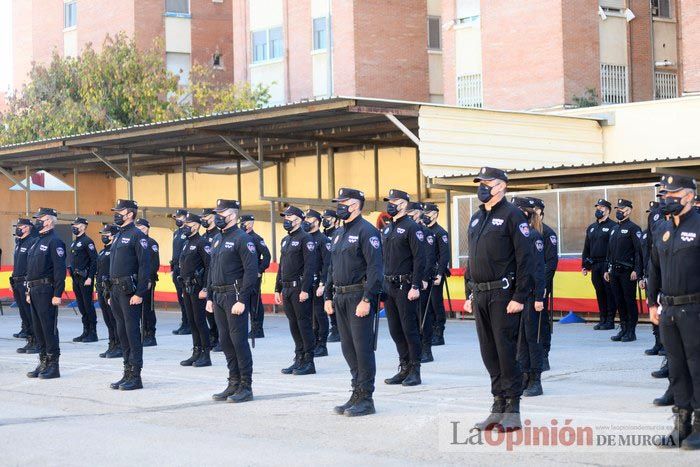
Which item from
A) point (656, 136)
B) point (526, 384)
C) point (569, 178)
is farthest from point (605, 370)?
point (656, 136)

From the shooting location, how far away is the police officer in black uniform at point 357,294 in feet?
36.0

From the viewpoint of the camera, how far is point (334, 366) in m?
15.7

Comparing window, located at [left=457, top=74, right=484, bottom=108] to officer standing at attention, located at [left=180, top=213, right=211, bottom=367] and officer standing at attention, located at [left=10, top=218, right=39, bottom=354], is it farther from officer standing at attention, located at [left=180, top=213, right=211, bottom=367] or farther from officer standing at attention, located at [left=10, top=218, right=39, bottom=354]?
officer standing at attention, located at [left=180, top=213, right=211, bottom=367]

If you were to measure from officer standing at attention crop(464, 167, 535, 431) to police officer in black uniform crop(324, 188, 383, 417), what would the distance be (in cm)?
150

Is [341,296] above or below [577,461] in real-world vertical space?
above

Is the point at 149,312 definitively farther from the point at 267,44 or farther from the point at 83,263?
the point at 267,44

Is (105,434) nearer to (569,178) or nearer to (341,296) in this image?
(341,296)

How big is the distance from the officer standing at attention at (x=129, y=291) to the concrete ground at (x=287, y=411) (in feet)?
1.27

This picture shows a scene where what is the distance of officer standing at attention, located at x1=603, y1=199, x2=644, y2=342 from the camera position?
18312 millimetres

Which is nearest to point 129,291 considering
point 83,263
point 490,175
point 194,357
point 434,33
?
point 194,357

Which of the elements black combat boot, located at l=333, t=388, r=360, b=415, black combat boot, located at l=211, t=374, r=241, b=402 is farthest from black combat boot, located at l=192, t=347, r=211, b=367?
black combat boot, located at l=333, t=388, r=360, b=415

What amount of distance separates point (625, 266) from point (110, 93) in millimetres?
29505

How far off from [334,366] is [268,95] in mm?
27826

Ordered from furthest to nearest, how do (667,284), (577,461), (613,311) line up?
(613,311), (667,284), (577,461)
